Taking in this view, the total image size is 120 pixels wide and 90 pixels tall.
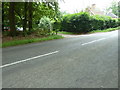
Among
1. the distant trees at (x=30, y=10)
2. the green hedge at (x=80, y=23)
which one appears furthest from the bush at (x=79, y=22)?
the distant trees at (x=30, y=10)

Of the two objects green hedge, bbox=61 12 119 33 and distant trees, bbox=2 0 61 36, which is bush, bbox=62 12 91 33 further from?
distant trees, bbox=2 0 61 36

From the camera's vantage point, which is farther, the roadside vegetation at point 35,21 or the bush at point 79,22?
the bush at point 79,22

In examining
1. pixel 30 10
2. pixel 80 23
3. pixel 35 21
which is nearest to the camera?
pixel 30 10

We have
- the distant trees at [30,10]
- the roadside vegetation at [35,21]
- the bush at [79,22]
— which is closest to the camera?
the roadside vegetation at [35,21]

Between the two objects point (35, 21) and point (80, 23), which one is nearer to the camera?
point (35, 21)

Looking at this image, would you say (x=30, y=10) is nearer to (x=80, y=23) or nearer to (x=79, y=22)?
(x=79, y=22)

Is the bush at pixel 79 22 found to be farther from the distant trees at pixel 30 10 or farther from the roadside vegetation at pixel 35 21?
the distant trees at pixel 30 10

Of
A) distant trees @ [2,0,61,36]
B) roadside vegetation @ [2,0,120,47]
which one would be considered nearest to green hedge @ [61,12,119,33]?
roadside vegetation @ [2,0,120,47]

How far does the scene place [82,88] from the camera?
2869 mm

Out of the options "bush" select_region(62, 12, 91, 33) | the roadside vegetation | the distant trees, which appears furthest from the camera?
"bush" select_region(62, 12, 91, 33)

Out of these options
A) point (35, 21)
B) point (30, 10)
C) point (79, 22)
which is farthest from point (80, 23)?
point (30, 10)

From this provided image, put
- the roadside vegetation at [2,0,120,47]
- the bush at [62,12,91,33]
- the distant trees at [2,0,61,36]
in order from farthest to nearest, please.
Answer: the bush at [62,12,91,33] < the distant trees at [2,0,61,36] < the roadside vegetation at [2,0,120,47]

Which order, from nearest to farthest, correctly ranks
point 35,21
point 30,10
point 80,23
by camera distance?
point 30,10
point 35,21
point 80,23

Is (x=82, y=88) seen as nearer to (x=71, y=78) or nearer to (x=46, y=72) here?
(x=71, y=78)
